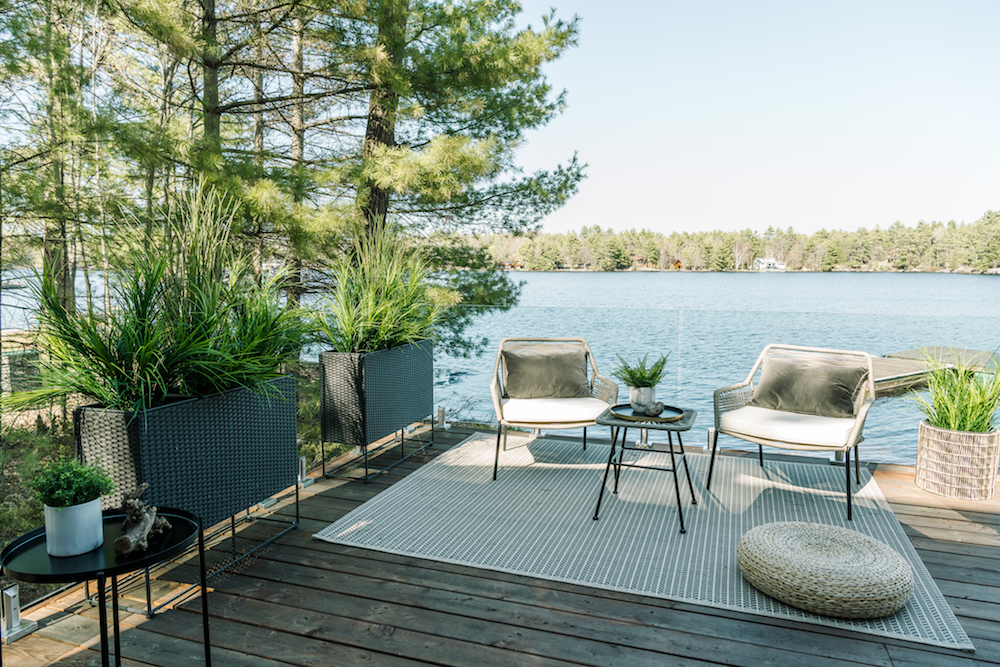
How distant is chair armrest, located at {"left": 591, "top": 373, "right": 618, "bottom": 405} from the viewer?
4.08 meters

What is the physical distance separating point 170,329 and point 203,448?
49 centimetres

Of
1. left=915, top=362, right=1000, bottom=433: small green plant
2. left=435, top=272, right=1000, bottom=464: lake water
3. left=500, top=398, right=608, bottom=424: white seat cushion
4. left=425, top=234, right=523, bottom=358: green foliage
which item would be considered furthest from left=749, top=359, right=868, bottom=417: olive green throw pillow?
left=425, top=234, right=523, bottom=358: green foliage

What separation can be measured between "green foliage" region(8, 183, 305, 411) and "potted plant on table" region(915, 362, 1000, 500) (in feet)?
12.1

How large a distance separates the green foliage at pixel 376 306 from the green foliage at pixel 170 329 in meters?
0.97

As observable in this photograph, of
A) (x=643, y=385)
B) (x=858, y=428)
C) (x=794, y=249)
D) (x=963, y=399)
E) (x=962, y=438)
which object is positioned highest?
(x=794, y=249)

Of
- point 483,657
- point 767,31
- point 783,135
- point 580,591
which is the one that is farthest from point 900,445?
point 783,135

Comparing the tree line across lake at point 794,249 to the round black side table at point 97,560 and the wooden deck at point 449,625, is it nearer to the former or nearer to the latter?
the wooden deck at point 449,625

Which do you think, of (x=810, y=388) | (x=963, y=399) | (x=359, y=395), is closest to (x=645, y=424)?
(x=810, y=388)

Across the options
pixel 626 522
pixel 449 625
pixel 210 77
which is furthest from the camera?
pixel 210 77

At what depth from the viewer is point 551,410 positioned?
379 centimetres

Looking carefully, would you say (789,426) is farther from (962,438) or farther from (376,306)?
(376,306)

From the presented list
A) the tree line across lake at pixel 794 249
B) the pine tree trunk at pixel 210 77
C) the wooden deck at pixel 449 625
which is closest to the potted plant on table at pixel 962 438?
the wooden deck at pixel 449 625

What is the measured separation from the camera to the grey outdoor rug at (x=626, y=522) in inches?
95.7

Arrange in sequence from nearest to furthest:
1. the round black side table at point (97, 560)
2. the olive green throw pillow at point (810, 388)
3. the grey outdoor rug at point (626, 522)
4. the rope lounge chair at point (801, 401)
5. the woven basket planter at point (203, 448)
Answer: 1. the round black side table at point (97, 560)
2. the woven basket planter at point (203, 448)
3. the grey outdoor rug at point (626, 522)
4. the rope lounge chair at point (801, 401)
5. the olive green throw pillow at point (810, 388)
